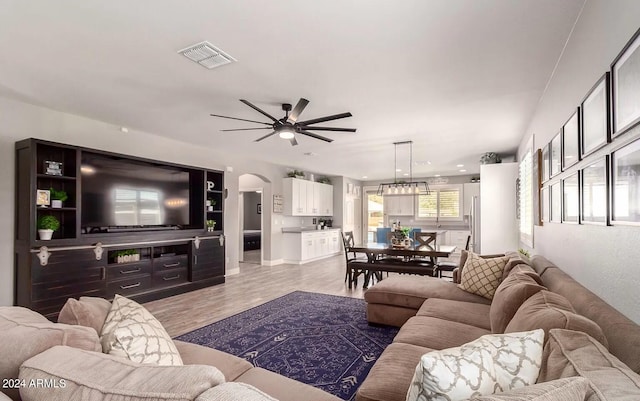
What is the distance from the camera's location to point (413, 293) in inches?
134

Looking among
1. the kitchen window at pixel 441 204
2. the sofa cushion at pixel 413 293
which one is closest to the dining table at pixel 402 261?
the sofa cushion at pixel 413 293

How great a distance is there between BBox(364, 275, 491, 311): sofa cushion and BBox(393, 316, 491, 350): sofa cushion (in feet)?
2.76

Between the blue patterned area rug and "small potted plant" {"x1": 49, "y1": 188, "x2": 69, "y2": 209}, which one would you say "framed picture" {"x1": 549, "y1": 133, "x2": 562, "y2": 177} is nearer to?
the blue patterned area rug

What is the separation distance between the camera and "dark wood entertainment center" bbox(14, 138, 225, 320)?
3.70 m

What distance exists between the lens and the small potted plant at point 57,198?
3.99m

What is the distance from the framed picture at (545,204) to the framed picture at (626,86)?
1.69 metres

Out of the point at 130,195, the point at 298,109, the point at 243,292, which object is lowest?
the point at 243,292

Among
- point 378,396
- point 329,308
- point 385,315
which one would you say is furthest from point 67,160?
point 378,396

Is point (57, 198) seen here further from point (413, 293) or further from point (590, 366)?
point (590, 366)

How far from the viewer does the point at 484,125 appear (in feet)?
15.5

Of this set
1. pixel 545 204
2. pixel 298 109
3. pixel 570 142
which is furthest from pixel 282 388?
pixel 545 204

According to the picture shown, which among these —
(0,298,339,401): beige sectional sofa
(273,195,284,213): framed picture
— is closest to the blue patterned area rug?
(0,298,339,401): beige sectional sofa

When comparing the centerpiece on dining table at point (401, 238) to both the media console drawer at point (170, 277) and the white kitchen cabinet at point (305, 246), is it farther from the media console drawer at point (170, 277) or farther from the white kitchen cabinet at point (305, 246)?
the media console drawer at point (170, 277)

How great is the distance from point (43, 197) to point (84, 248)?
76cm
